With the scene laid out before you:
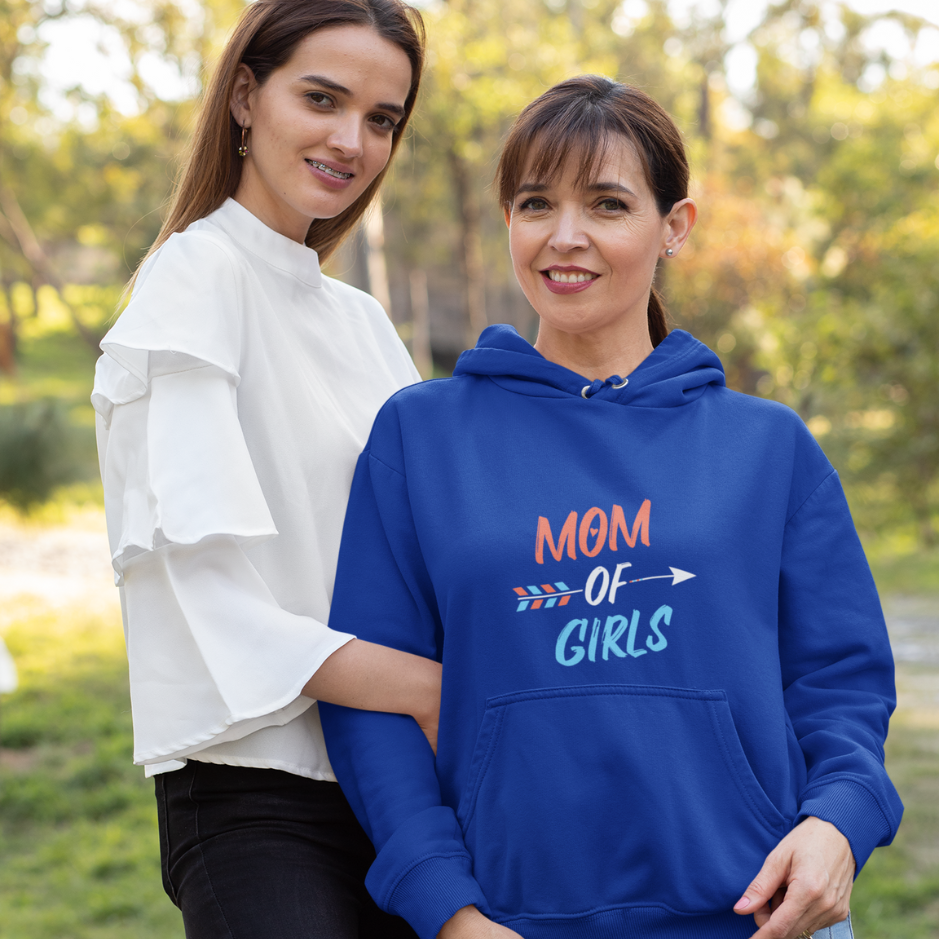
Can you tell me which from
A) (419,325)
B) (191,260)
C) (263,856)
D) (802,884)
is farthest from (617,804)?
A: (419,325)

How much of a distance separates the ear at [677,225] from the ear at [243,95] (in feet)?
2.45

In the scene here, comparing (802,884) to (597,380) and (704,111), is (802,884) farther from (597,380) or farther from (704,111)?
(704,111)

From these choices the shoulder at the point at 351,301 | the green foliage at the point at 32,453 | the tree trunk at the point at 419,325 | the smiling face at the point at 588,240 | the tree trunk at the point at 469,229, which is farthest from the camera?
the tree trunk at the point at 419,325

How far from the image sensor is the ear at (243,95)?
1824 mm

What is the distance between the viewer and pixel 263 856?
62.4 inches

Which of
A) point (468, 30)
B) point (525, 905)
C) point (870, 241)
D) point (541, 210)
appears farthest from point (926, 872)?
point (468, 30)

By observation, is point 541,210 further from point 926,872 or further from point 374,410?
point 926,872

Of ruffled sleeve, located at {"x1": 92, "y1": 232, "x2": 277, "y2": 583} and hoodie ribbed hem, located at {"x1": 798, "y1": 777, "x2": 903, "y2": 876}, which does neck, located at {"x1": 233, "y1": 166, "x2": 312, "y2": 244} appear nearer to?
ruffled sleeve, located at {"x1": 92, "y1": 232, "x2": 277, "y2": 583}

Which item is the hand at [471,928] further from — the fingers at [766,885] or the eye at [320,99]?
the eye at [320,99]

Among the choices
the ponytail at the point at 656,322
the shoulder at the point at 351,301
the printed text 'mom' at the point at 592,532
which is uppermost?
the shoulder at the point at 351,301

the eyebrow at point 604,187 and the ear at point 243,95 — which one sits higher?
the ear at point 243,95

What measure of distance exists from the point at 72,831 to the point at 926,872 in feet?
11.4

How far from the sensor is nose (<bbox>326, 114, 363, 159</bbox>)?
5.87 feet

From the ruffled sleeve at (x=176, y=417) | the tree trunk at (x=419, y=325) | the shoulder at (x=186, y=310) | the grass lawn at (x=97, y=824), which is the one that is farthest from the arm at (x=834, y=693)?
the tree trunk at (x=419, y=325)
